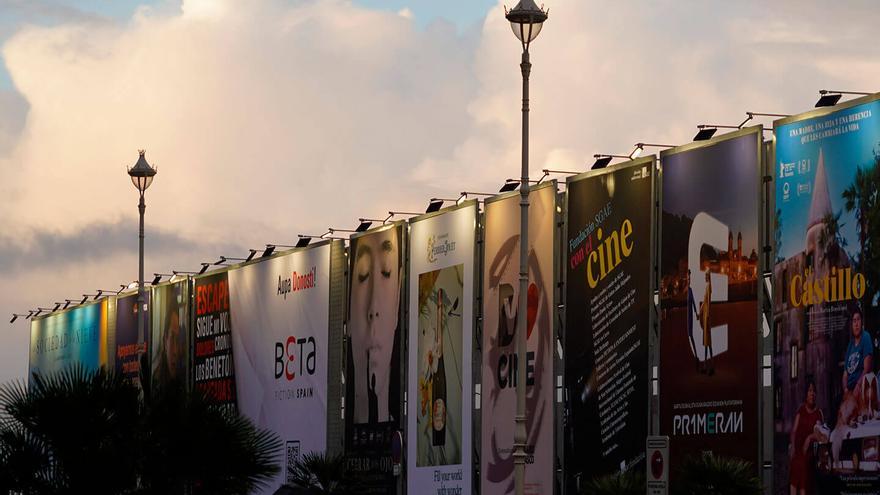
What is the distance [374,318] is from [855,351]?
2438 cm

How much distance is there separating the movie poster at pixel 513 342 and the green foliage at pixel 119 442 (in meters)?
17.8

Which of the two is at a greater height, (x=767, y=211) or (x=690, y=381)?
(x=767, y=211)

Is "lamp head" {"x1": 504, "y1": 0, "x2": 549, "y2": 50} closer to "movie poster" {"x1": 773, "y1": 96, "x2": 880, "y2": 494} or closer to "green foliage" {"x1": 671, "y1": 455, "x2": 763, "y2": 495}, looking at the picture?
"movie poster" {"x1": 773, "y1": 96, "x2": 880, "y2": 494}

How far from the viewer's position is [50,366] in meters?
92.0

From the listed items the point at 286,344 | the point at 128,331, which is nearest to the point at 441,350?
the point at 286,344

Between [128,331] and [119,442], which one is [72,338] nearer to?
[128,331]

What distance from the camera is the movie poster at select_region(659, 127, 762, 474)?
41.5 metres

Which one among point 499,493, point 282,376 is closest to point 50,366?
point 282,376

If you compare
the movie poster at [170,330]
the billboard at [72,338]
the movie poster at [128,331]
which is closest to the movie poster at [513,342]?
the movie poster at [170,330]

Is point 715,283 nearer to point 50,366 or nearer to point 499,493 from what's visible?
point 499,493

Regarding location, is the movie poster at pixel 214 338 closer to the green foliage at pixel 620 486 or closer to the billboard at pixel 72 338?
the billboard at pixel 72 338

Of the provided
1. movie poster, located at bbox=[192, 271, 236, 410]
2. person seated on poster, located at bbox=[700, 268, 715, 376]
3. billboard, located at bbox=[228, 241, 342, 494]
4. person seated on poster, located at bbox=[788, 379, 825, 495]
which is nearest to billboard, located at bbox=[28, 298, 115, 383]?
movie poster, located at bbox=[192, 271, 236, 410]

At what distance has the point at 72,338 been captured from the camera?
89.4 metres

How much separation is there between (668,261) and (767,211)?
416 cm
